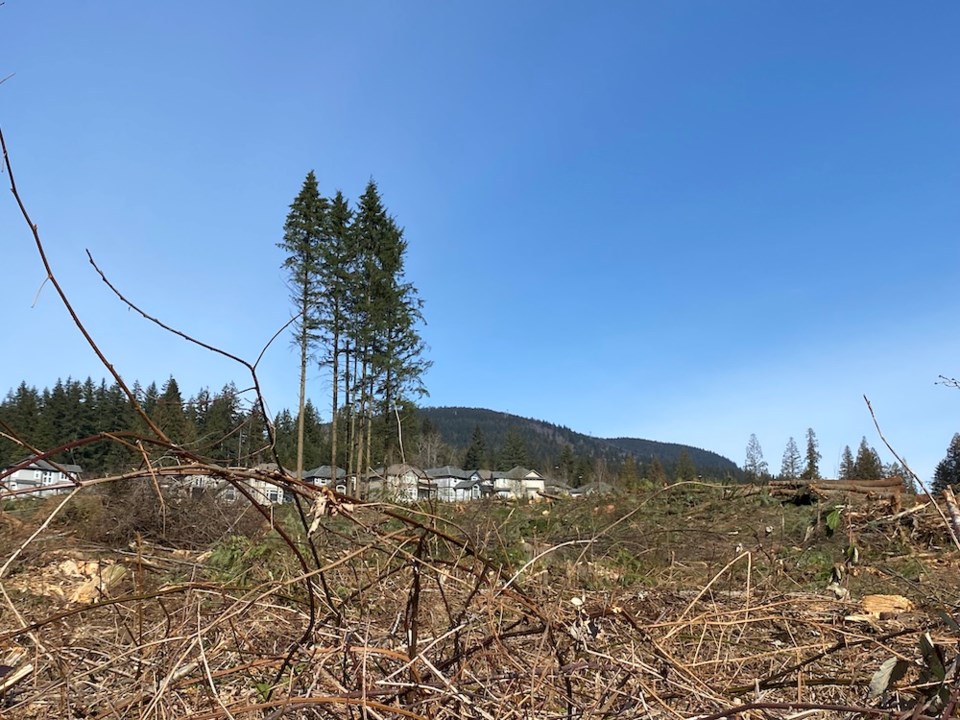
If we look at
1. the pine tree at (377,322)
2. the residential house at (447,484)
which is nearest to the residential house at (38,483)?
the residential house at (447,484)

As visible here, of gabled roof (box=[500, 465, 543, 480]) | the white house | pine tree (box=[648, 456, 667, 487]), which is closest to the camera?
the white house

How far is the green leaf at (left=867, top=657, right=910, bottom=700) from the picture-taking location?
3.96 feet

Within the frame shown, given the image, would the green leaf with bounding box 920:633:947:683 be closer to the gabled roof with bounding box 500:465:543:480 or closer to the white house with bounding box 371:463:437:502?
the white house with bounding box 371:463:437:502

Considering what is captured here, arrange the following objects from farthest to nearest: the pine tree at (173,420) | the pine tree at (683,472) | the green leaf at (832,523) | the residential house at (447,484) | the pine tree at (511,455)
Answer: the pine tree at (511,455) < the pine tree at (683,472) < the green leaf at (832,523) < the residential house at (447,484) < the pine tree at (173,420)

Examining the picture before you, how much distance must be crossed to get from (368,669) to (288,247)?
71.5 ft

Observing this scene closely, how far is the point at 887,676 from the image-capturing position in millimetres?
1217

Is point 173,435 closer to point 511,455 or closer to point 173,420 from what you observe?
point 173,420

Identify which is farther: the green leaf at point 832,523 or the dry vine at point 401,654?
the green leaf at point 832,523

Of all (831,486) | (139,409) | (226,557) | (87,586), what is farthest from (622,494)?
(139,409)

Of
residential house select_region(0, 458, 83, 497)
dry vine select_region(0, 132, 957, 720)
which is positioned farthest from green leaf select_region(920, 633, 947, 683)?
residential house select_region(0, 458, 83, 497)

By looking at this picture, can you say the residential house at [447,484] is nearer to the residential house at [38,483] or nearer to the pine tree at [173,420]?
the pine tree at [173,420]

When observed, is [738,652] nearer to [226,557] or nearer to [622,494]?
[226,557]

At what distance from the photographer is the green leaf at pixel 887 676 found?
1.21 metres

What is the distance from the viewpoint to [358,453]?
25.4 meters
